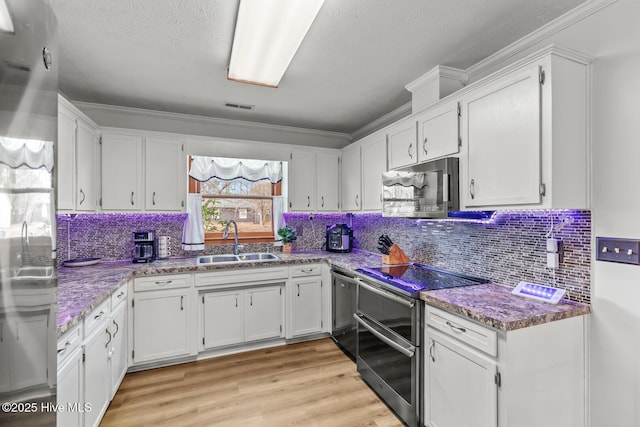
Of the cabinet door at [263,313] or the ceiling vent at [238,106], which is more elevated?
the ceiling vent at [238,106]

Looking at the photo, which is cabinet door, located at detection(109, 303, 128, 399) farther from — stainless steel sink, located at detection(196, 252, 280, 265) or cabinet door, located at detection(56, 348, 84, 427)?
stainless steel sink, located at detection(196, 252, 280, 265)

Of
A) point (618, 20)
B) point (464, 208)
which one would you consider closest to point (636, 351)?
point (464, 208)

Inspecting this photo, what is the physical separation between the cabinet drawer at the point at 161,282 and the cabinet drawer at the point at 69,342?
107cm

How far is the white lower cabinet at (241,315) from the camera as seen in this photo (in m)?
2.91

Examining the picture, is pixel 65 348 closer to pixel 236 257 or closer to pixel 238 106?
pixel 236 257

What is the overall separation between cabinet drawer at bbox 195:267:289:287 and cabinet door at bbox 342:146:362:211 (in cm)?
113

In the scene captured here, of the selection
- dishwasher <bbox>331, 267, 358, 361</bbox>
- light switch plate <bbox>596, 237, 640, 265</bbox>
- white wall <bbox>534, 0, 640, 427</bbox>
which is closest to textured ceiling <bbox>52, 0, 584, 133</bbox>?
white wall <bbox>534, 0, 640, 427</bbox>

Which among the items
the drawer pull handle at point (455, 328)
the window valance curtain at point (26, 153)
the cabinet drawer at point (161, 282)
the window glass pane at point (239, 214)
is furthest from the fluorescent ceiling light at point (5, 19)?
the window glass pane at point (239, 214)

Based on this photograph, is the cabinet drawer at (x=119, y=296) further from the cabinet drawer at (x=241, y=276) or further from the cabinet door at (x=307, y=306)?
A: the cabinet door at (x=307, y=306)

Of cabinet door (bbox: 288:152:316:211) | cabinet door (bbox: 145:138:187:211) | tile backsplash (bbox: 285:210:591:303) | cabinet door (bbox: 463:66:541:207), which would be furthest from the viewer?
cabinet door (bbox: 288:152:316:211)

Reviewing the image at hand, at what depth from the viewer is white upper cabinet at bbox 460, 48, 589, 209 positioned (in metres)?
1.54

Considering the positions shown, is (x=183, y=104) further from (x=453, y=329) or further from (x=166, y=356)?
(x=453, y=329)

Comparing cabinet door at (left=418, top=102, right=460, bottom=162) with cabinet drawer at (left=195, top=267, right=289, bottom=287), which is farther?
cabinet drawer at (left=195, top=267, right=289, bottom=287)

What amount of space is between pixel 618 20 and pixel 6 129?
2481 mm
